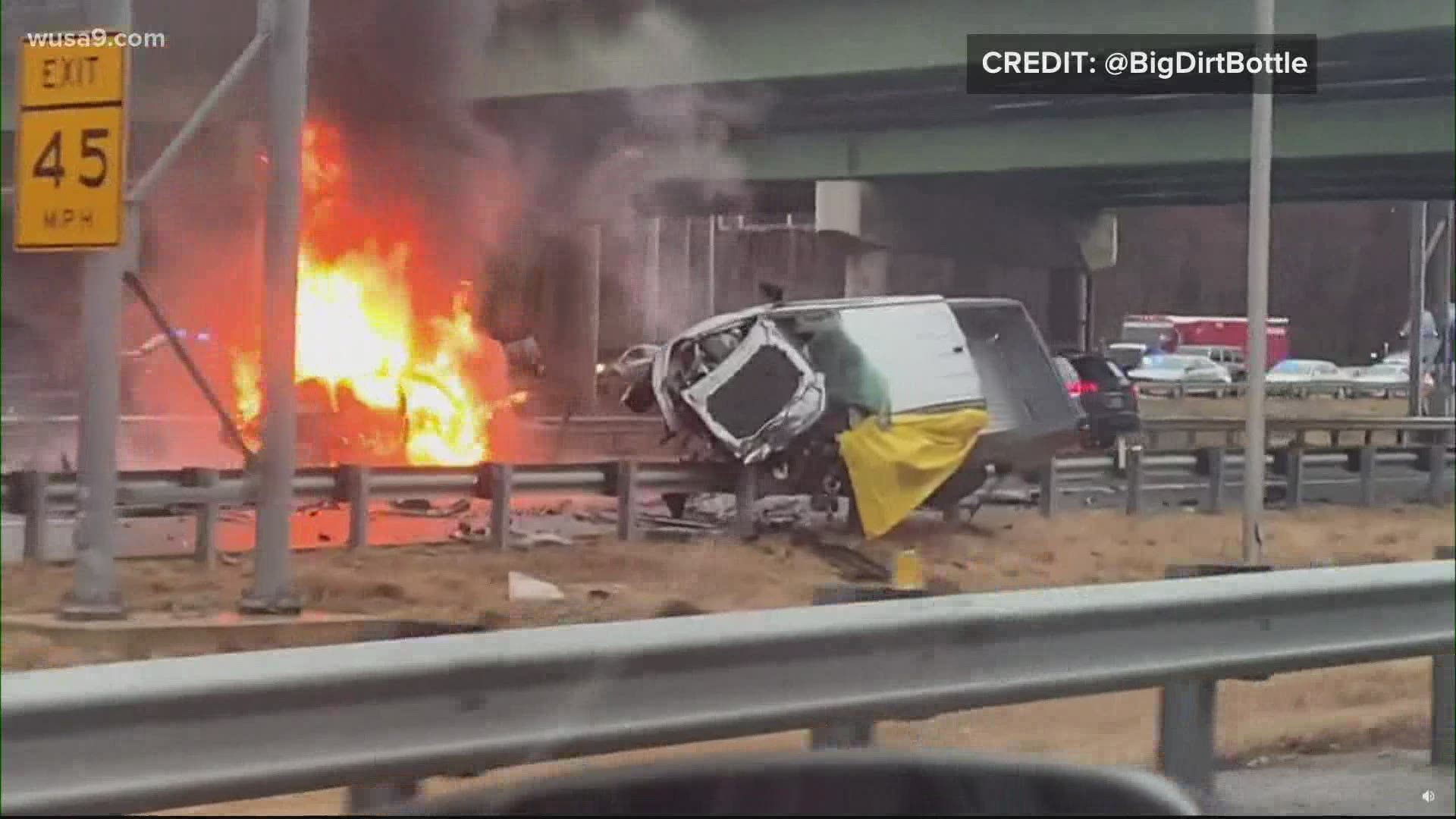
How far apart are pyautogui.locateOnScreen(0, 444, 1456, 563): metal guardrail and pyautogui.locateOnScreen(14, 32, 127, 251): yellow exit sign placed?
348 millimetres

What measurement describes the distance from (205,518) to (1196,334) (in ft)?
6.90

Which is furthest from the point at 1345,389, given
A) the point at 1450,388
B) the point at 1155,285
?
the point at 1155,285

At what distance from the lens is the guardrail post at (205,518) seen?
2.88 meters

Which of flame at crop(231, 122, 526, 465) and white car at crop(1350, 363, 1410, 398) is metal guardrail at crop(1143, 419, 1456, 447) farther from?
flame at crop(231, 122, 526, 465)

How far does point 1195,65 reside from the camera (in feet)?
12.7

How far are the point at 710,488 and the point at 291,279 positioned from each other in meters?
0.80

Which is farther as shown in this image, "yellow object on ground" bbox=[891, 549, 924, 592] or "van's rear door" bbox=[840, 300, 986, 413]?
"yellow object on ground" bbox=[891, 549, 924, 592]

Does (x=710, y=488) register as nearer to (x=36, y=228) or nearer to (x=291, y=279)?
(x=291, y=279)

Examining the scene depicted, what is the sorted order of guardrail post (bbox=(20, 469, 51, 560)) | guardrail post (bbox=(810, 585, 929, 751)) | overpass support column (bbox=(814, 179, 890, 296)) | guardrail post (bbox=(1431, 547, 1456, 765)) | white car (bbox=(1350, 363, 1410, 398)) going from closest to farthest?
1. guardrail post (bbox=(20, 469, 51, 560))
2. overpass support column (bbox=(814, 179, 890, 296))
3. guardrail post (bbox=(810, 585, 929, 751))
4. white car (bbox=(1350, 363, 1410, 398))
5. guardrail post (bbox=(1431, 547, 1456, 765))

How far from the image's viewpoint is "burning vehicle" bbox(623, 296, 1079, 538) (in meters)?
3.34

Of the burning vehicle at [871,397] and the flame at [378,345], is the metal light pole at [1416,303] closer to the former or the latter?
the burning vehicle at [871,397]

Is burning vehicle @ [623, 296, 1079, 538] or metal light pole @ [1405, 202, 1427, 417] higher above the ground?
metal light pole @ [1405, 202, 1427, 417]

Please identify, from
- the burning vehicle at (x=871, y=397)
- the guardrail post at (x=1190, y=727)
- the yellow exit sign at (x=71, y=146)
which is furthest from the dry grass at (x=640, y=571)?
the guardrail post at (x=1190, y=727)

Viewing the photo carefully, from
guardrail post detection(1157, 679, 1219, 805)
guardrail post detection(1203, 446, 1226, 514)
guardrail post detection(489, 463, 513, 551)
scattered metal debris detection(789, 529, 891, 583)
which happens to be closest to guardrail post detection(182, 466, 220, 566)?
guardrail post detection(489, 463, 513, 551)
